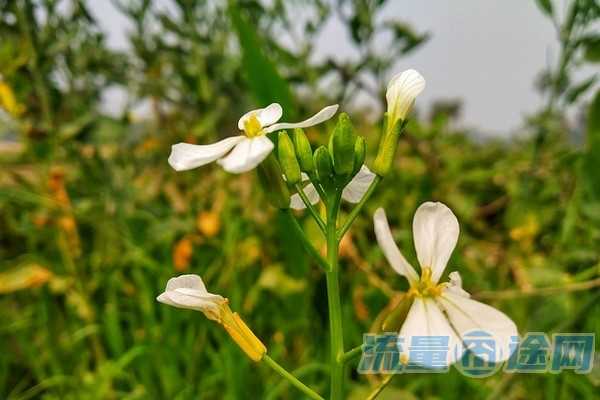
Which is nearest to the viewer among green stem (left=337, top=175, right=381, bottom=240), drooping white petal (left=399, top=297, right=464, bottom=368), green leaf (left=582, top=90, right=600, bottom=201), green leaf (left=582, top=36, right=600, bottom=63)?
drooping white petal (left=399, top=297, right=464, bottom=368)

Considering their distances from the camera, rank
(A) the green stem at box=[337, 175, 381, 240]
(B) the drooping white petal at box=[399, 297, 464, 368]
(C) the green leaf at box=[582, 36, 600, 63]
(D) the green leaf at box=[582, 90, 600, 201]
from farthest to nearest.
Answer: (C) the green leaf at box=[582, 36, 600, 63]
(D) the green leaf at box=[582, 90, 600, 201]
(A) the green stem at box=[337, 175, 381, 240]
(B) the drooping white petal at box=[399, 297, 464, 368]

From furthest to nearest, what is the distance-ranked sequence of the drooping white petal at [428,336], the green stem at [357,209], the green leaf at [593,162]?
the green leaf at [593,162]
the green stem at [357,209]
the drooping white petal at [428,336]

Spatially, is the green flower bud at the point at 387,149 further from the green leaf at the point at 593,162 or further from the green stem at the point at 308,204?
the green leaf at the point at 593,162

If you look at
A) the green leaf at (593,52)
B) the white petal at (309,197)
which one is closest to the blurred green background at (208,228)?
the green leaf at (593,52)

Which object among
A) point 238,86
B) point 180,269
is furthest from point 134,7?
point 180,269

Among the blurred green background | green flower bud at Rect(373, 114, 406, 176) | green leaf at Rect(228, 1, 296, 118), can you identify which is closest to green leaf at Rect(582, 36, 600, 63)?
the blurred green background

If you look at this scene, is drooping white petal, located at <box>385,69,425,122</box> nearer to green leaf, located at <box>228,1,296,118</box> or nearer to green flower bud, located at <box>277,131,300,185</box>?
green flower bud, located at <box>277,131,300,185</box>
